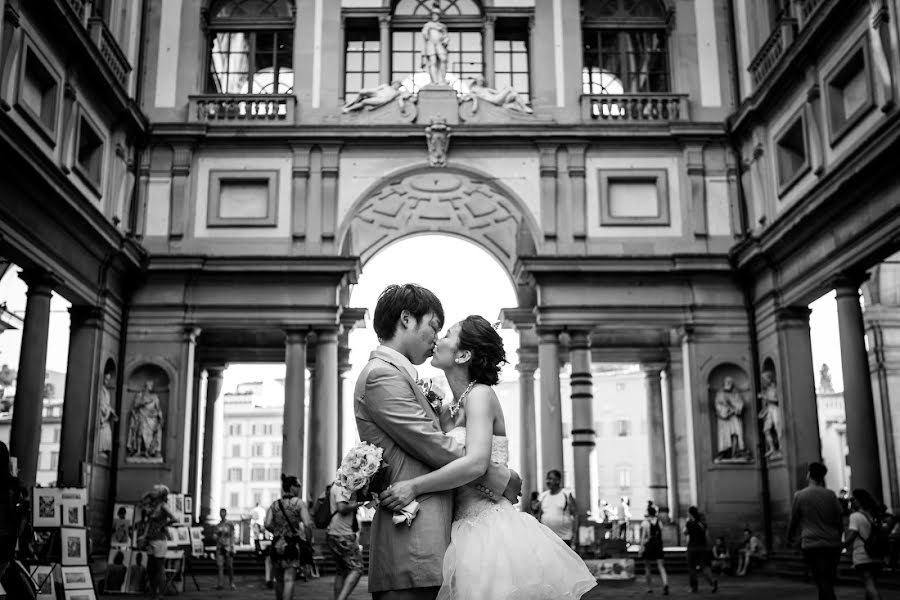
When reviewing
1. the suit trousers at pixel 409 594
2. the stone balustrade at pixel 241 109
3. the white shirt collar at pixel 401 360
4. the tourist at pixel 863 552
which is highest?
the stone balustrade at pixel 241 109

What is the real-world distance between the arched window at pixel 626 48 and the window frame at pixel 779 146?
178 inches

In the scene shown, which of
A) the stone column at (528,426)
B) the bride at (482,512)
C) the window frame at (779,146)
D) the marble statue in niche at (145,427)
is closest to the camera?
the bride at (482,512)

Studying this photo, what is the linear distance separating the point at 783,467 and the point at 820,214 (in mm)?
5869

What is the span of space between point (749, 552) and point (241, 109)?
1587cm

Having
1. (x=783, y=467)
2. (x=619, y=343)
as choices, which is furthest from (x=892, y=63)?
(x=619, y=343)

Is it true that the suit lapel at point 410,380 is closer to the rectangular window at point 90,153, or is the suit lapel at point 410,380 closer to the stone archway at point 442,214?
the rectangular window at point 90,153

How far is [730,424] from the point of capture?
22625 millimetres

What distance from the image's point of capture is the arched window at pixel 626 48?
25.2 metres

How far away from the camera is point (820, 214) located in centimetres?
1845

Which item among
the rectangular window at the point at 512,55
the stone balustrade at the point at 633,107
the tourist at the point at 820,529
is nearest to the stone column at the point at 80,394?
the rectangular window at the point at 512,55

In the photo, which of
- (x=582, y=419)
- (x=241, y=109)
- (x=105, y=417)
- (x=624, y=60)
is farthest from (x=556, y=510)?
(x=624, y=60)

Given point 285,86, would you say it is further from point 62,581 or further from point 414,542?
point 414,542

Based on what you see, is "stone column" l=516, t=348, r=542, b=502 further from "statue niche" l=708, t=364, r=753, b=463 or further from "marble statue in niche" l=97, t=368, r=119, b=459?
"marble statue in niche" l=97, t=368, r=119, b=459

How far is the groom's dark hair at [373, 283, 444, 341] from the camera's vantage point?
4301 millimetres
